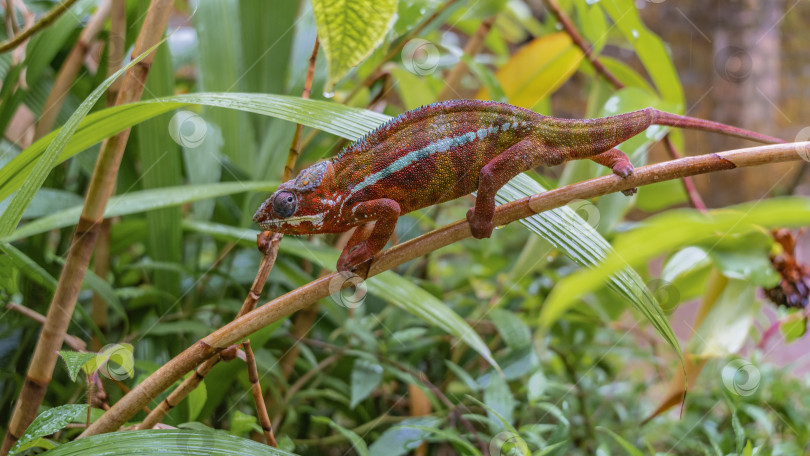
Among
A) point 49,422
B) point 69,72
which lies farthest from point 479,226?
point 69,72

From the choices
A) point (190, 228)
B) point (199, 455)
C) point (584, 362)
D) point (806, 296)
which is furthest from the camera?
point (584, 362)

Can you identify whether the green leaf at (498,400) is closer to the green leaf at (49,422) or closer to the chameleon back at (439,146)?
the chameleon back at (439,146)

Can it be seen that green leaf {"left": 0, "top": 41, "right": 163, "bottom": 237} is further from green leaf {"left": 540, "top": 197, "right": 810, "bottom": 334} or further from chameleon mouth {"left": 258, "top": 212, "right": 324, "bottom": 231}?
green leaf {"left": 540, "top": 197, "right": 810, "bottom": 334}

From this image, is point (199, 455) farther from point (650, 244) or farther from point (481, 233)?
point (650, 244)

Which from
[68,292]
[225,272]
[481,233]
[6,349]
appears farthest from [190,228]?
[481,233]

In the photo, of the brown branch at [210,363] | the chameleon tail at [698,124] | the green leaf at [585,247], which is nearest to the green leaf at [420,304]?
the brown branch at [210,363]

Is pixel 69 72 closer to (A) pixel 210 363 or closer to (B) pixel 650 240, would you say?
(A) pixel 210 363
